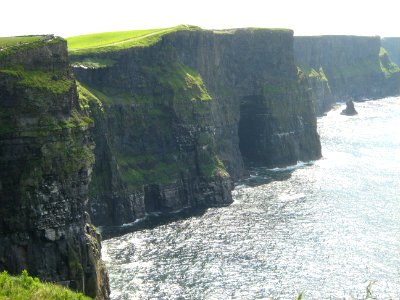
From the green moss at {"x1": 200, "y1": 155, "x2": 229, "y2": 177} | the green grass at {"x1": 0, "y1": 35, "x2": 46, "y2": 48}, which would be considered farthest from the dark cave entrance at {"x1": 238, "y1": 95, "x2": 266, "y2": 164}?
the green grass at {"x1": 0, "y1": 35, "x2": 46, "y2": 48}

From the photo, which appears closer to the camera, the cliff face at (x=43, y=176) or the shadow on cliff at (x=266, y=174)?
the cliff face at (x=43, y=176)

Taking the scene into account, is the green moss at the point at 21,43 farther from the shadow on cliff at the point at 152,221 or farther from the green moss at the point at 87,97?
the shadow on cliff at the point at 152,221

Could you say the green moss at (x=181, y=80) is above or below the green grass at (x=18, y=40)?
below

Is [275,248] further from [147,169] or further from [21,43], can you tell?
[21,43]

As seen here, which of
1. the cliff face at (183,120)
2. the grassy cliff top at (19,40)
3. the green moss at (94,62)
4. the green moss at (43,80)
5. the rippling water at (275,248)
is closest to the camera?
the green moss at (43,80)

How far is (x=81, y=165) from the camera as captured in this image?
264 ft

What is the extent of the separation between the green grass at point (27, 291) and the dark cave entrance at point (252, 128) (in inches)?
5299

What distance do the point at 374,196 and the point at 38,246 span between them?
8660 cm

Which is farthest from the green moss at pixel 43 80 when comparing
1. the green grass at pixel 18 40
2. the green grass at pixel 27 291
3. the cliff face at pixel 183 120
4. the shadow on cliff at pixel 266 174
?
the shadow on cliff at pixel 266 174

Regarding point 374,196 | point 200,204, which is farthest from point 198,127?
point 374,196

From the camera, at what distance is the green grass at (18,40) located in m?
83.0

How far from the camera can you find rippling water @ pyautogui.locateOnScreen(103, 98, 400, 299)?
282ft

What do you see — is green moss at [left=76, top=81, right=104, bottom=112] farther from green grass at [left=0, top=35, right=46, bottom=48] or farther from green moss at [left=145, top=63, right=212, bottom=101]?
green grass at [left=0, top=35, right=46, bottom=48]

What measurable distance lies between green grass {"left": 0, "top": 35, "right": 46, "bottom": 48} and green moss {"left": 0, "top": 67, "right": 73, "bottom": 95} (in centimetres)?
507
